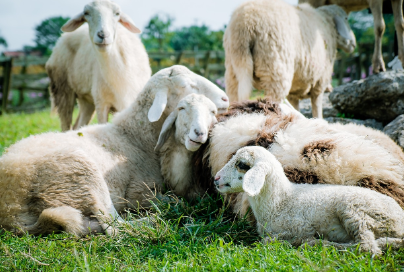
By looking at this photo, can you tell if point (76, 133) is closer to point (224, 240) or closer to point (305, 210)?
point (224, 240)

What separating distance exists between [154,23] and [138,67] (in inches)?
1302

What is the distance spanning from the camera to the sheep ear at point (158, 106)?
13.8 feet

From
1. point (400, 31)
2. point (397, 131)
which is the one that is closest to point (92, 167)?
point (397, 131)

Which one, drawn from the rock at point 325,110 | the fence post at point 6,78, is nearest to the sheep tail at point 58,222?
the rock at point 325,110

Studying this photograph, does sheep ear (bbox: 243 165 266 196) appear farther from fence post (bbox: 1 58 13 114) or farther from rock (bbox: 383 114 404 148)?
fence post (bbox: 1 58 13 114)

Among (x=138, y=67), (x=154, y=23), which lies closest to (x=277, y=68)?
(x=138, y=67)

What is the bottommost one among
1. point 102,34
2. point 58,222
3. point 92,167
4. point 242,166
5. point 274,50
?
point 58,222

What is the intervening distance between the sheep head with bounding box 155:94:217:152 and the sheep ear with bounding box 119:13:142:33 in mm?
2626

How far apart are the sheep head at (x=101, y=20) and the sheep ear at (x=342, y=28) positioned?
3751 millimetres

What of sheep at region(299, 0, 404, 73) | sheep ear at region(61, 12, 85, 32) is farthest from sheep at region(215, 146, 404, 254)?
sheep at region(299, 0, 404, 73)

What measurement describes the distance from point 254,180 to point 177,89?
2.14 metres

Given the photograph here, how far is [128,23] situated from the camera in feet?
20.4

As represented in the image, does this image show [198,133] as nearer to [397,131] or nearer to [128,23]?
[397,131]

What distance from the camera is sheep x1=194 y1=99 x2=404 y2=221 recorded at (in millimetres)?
3105
